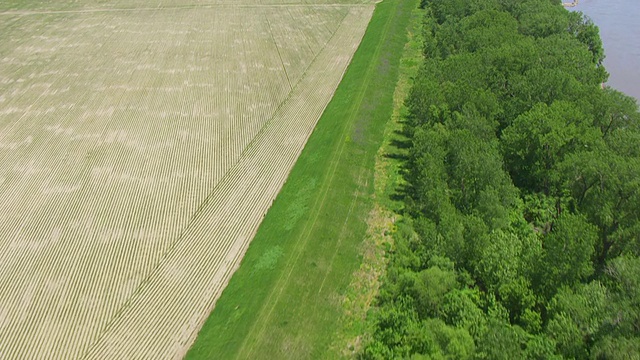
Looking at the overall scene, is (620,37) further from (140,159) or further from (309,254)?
(140,159)

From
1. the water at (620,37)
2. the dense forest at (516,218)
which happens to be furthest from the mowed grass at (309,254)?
the water at (620,37)

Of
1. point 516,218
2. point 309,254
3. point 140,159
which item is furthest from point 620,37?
point 140,159

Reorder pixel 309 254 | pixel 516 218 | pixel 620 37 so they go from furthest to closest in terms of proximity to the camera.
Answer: pixel 620 37 < pixel 516 218 < pixel 309 254

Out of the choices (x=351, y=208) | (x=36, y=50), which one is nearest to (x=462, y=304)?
(x=351, y=208)

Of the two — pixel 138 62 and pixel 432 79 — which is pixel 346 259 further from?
pixel 138 62

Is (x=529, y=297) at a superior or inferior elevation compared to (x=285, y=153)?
superior

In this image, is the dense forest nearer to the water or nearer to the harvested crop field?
the water
